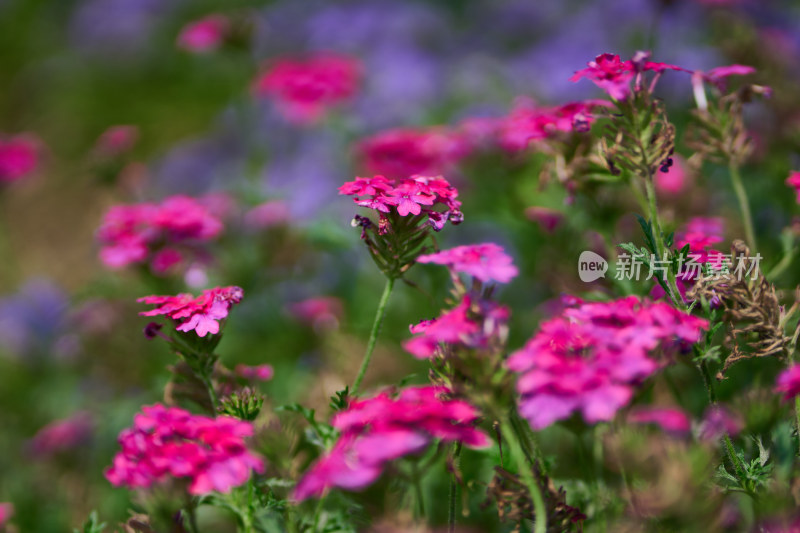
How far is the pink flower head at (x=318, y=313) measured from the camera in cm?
215

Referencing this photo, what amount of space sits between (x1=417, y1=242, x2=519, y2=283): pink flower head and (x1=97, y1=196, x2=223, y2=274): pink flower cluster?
692 millimetres

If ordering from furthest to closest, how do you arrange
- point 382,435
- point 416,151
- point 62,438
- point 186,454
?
point 416,151 < point 62,438 < point 186,454 < point 382,435

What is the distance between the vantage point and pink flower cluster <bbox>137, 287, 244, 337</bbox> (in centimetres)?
112

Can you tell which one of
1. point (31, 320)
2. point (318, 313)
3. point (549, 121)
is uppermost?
point (549, 121)

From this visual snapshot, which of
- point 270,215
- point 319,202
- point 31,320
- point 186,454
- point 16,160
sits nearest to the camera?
point 186,454

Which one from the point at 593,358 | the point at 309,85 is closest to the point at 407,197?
the point at 593,358

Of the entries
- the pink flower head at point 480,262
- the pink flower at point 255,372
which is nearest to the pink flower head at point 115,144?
the pink flower at point 255,372

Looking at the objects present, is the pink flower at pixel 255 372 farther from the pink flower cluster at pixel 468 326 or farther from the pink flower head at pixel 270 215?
the pink flower head at pixel 270 215

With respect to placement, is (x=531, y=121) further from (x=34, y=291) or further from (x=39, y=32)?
(x=39, y=32)

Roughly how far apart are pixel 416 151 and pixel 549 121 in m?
0.76

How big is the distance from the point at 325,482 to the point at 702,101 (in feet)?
3.26

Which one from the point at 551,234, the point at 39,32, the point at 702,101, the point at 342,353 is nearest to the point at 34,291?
the point at 342,353

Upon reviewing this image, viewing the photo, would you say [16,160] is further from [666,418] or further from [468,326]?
[666,418]

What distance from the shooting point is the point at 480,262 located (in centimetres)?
102
